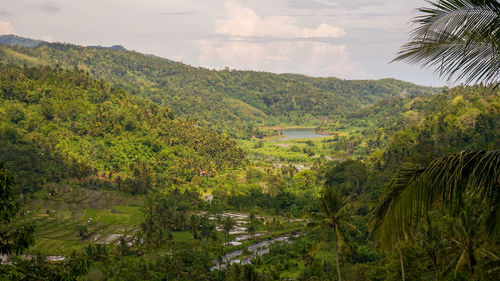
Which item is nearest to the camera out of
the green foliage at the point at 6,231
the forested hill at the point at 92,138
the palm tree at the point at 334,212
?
the green foliage at the point at 6,231

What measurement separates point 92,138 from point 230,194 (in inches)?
1394

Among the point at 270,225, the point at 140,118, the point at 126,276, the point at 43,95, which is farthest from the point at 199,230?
the point at 43,95

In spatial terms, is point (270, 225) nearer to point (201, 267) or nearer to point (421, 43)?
point (201, 267)

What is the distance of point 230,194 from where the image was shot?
81.6 metres

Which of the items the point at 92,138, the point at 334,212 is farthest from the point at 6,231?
the point at 92,138

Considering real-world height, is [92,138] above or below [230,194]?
above

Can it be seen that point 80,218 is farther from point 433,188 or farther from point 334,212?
point 433,188

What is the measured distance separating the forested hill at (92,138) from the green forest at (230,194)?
348 mm

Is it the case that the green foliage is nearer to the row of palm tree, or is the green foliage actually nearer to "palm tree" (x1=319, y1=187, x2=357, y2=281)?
the row of palm tree

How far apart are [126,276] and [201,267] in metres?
7.76

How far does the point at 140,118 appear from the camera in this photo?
107m

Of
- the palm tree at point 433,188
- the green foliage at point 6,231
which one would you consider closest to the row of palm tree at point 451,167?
the palm tree at point 433,188

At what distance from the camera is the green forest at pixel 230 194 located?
550cm

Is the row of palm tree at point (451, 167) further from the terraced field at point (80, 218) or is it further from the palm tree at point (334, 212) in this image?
the terraced field at point (80, 218)
